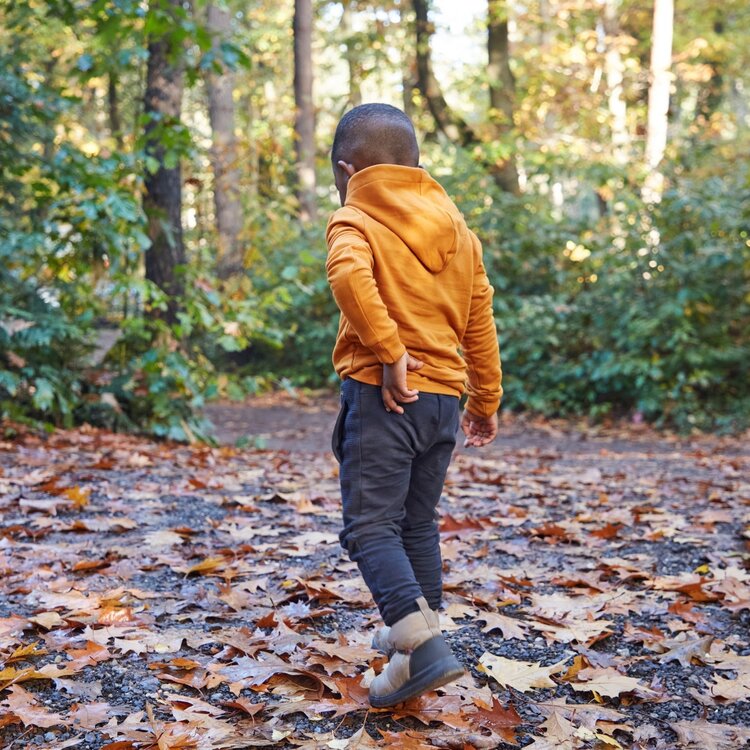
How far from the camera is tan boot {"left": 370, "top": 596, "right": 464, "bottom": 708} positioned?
85.7 inches

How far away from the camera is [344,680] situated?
2.48m

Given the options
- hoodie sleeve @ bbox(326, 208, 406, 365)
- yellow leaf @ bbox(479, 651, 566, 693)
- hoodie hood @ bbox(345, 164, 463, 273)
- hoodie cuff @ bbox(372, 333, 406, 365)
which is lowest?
yellow leaf @ bbox(479, 651, 566, 693)

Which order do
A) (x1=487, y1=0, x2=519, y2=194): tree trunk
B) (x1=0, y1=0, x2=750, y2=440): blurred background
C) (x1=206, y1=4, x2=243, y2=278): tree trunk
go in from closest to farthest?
(x1=0, y1=0, x2=750, y2=440): blurred background < (x1=206, y1=4, x2=243, y2=278): tree trunk < (x1=487, y1=0, x2=519, y2=194): tree trunk

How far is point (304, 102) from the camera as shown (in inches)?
664

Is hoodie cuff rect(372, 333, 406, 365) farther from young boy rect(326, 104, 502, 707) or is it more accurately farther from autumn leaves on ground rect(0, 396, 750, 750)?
autumn leaves on ground rect(0, 396, 750, 750)

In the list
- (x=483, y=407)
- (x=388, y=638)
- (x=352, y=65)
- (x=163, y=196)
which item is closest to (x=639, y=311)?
(x=163, y=196)

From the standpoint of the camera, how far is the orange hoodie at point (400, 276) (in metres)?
2.29

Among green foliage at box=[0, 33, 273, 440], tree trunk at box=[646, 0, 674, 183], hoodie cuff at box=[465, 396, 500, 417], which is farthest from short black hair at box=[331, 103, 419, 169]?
tree trunk at box=[646, 0, 674, 183]

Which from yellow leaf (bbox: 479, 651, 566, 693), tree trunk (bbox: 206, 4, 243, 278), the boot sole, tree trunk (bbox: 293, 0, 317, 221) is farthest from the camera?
tree trunk (bbox: 293, 0, 317, 221)

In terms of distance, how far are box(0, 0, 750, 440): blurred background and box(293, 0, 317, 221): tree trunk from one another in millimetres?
53

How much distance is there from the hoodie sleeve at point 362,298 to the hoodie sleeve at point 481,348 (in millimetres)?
443

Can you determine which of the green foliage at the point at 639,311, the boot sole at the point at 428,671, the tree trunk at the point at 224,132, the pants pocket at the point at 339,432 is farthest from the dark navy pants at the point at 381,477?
the tree trunk at the point at 224,132

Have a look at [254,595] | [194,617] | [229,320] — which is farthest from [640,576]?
[229,320]

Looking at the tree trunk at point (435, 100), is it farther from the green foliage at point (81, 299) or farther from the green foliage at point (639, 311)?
the green foliage at point (81, 299)
